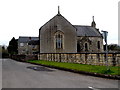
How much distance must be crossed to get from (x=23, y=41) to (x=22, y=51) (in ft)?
15.7

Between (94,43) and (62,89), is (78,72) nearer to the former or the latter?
(62,89)

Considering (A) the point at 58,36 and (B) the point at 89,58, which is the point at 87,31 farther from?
(B) the point at 89,58

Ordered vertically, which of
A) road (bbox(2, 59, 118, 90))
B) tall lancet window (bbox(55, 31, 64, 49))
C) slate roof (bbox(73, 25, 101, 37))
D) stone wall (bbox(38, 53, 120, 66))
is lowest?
road (bbox(2, 59, 118, 90))

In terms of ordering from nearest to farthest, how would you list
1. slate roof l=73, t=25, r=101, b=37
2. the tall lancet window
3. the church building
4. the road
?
the road, the church building, the tall lancet window, slate roof l=73, t=25, r=101, b=37

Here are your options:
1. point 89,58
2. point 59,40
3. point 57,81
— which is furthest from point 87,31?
point 57,81

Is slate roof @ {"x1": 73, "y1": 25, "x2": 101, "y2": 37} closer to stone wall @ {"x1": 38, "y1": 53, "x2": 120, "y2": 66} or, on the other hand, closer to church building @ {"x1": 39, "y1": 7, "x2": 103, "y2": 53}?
church building @ {"x1": 39, "y1": 7, "x2": 103, "y2": 53}

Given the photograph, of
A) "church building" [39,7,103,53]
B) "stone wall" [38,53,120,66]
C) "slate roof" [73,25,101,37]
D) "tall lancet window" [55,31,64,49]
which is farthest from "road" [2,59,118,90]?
"slate roof" [73,25,101,37]

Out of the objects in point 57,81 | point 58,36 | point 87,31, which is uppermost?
→ point 87,31

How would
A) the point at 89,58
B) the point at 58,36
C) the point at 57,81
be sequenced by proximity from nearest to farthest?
the point at 57,81 → the point at 89,58 → the point at 58,36

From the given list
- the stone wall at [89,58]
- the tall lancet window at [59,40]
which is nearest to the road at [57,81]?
the stone wall at [89,58]

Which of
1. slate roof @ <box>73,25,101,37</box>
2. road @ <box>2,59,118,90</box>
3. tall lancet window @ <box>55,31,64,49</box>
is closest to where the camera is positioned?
road @ <box>2,59,118,90</box>

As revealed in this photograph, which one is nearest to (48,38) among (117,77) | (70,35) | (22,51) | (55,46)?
(55,46)

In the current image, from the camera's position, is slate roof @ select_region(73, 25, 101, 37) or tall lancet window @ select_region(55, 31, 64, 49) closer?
tall lancet window @ select_region(55, 31, 64, 49)

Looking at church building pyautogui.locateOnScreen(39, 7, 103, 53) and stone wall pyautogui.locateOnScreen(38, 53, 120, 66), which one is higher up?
church building pyautogui.locateOnScreen(39, 7, 103, 53)
